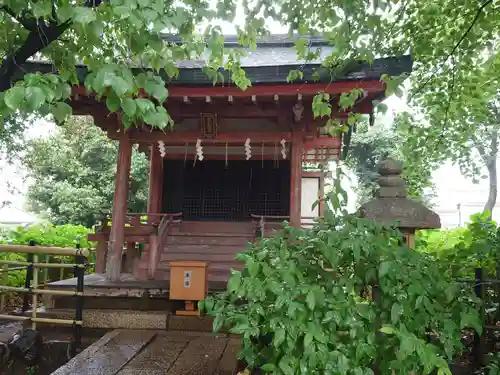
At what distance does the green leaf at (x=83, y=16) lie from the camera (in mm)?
Result: 2014

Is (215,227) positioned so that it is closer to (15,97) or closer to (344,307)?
(344,307)

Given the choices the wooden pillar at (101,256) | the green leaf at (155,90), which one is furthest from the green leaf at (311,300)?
the wooden pillar at (101,256)

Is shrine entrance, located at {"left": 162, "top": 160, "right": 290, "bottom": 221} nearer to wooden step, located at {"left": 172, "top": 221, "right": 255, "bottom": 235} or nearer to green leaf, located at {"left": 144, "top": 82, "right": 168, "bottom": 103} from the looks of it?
wooden step, located at {"left": 172, "top": 221, "right": 255, "bottom": 235}

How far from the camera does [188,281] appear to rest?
6.29 meters

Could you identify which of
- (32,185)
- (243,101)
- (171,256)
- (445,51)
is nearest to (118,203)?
(171,256)

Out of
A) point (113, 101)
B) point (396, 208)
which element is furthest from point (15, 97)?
point (396, 208)

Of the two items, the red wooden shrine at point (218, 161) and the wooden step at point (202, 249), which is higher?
the red wooden shrine at point (218, 161)

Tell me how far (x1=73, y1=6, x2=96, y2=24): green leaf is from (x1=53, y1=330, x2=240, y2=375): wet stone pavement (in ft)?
11.3

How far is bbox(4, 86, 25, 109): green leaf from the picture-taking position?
6.52ft

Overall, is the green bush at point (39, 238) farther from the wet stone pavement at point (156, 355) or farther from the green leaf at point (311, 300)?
the green leaf at point (311, 300)

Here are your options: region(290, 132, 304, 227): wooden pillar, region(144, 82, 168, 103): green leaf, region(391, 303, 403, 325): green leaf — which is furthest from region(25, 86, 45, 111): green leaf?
region(290, 132, 304, 227): wooden pillar

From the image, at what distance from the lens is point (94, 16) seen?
2.07 meters

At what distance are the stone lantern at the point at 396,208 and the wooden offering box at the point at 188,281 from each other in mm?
3524

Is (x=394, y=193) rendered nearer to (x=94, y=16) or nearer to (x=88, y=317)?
(x=94, y=16)
